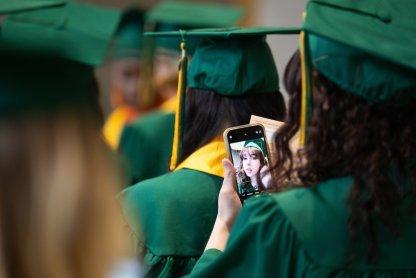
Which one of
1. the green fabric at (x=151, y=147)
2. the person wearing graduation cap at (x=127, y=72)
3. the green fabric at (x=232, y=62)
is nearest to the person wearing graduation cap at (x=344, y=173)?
the green fabric at (x=232, y=62)

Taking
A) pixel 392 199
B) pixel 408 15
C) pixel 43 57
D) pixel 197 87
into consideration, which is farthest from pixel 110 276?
pixel 197 87

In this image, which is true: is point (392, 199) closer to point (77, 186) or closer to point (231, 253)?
point (231, 253)

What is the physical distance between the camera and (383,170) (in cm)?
150

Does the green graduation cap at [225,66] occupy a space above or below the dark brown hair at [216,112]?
above

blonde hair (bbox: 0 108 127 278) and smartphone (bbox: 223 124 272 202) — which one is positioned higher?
blonde hair (bbox: 0 108 127 278)

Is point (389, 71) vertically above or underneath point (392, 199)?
above

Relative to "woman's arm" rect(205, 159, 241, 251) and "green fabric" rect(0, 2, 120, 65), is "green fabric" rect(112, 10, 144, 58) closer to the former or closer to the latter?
"green fabric" rect(0, 2, 120, 65)

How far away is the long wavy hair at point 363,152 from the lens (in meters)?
1.47

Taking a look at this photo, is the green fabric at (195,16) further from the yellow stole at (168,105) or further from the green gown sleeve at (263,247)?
the green gown sleeve at (263,247)

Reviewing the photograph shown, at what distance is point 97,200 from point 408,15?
0.85 m

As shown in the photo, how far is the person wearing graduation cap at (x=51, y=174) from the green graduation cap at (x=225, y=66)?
1006 millimetres

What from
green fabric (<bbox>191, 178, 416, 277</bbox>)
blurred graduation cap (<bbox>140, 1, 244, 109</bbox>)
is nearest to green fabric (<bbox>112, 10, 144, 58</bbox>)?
blurred graduation cap (<bbox>140, 1, 244, 109</bbox>)

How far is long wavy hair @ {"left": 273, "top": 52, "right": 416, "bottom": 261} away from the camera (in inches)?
58.1

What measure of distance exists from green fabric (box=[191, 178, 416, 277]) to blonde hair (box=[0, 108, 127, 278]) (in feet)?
1.66
